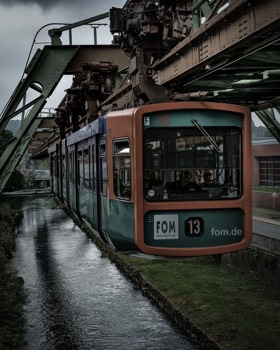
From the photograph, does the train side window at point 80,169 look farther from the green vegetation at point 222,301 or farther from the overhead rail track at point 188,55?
the green vegetation at point 222,301

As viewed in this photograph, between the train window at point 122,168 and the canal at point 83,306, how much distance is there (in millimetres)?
6171

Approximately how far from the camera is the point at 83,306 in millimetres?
16891

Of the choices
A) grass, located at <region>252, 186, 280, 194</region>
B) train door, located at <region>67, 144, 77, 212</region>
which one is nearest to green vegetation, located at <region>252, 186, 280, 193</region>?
grass, located at <region>252, 186, 280, 194</region>

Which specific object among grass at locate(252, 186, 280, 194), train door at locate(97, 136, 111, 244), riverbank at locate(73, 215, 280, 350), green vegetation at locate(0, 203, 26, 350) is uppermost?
train door at locate(97, 136, 111, 244)

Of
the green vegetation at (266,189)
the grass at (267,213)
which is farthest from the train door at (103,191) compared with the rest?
the green vegetation at (266,189)

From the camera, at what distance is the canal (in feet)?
44.5

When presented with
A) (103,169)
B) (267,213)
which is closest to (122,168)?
(103,169)

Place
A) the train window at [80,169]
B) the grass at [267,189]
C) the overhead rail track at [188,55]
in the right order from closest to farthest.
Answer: the overhead rail track at [188,55] → the train window at [80,169] → the grass at [267,189]

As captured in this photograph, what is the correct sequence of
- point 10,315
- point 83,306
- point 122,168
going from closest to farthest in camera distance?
point 122,168 → point 10,315 → point 83,306

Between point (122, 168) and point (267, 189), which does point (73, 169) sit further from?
point (267, 189)

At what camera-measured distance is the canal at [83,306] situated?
13.6 metres

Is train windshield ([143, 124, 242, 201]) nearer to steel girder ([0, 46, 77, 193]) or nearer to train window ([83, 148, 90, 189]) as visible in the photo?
train window ([83, 148, 90, 189])

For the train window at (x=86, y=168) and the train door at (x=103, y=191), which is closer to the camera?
the train door at (x=103, y=191)

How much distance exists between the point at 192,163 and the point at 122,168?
3.73ft
